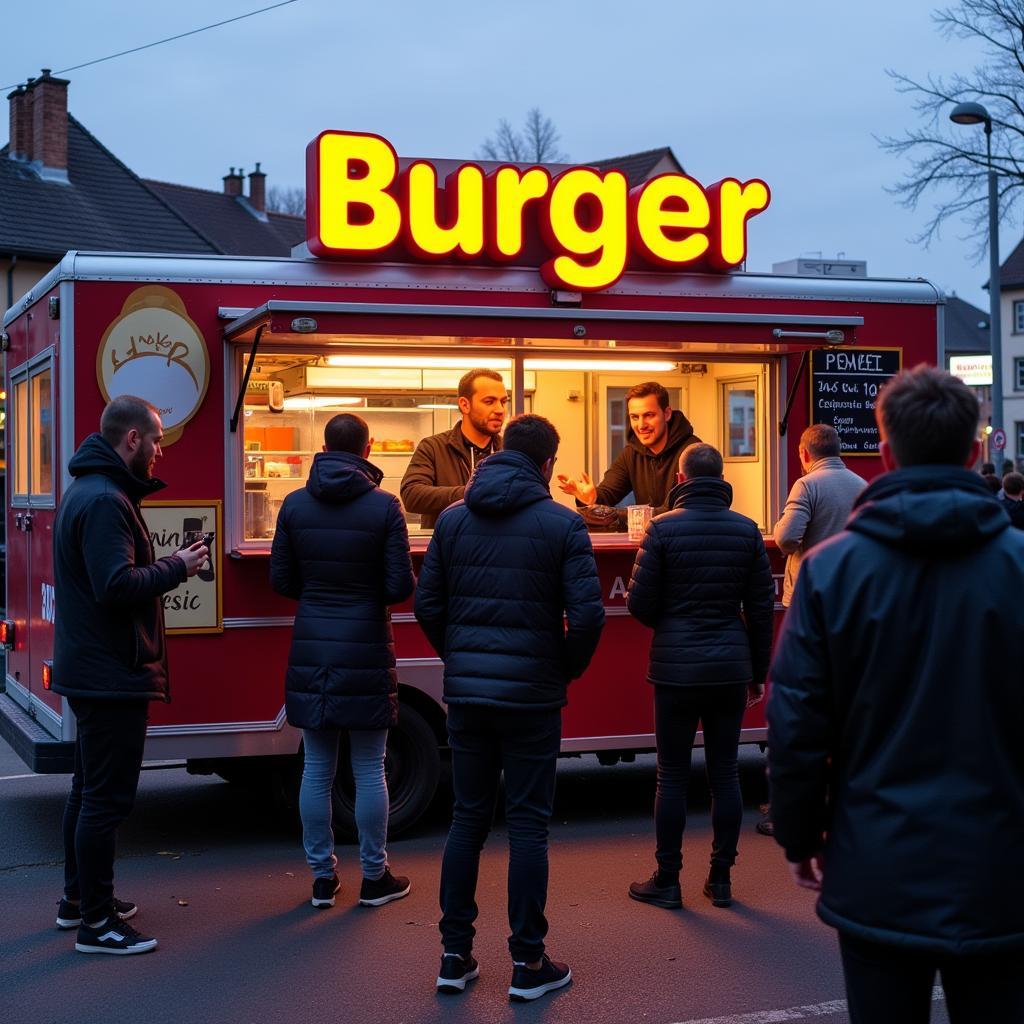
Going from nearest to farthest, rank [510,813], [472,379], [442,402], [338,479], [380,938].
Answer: [510,813], [380,938], [338,479], [472,379], [442,402]

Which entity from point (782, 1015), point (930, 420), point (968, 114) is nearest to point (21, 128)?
point (968, 114)

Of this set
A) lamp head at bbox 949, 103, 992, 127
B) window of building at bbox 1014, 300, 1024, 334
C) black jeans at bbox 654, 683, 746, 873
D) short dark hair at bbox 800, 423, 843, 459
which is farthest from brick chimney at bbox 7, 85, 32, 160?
window of building at bbox 1014, 300, 1024, 334

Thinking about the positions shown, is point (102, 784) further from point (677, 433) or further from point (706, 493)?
point (677, 433)

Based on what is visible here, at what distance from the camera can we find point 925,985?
269 cm

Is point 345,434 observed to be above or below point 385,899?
above

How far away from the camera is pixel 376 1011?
4664 mm

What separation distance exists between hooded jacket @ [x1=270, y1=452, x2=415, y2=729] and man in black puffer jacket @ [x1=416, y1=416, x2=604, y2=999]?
35.5 inches

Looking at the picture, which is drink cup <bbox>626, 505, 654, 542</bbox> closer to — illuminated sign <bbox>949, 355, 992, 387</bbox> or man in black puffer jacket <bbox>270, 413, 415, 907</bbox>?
man in black puffer jacket <bbox>270, 413, 415, 907</bbox>

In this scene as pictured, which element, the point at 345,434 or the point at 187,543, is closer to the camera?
the point at 345,434

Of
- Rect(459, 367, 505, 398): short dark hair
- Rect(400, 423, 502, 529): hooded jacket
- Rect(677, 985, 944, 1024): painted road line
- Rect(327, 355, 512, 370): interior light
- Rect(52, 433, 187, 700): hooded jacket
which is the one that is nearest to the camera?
Rect(677, 985, 944, 1024): painted road line

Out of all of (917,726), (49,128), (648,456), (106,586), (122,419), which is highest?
(49,128)

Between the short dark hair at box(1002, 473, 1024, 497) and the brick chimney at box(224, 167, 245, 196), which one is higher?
the brick chimney at box(224, 167, 245, 196)

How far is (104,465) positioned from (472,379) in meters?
2.63

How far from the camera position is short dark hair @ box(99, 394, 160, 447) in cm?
541
